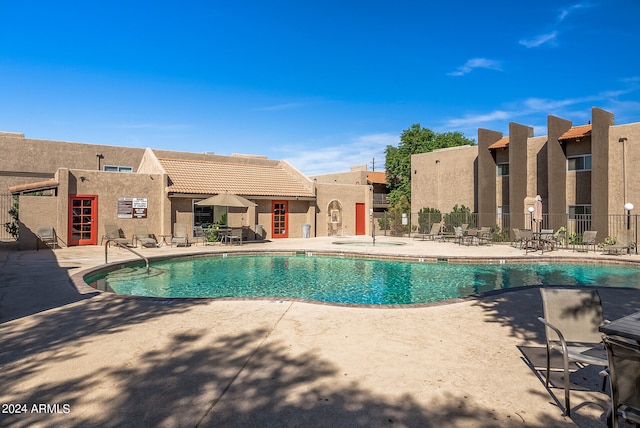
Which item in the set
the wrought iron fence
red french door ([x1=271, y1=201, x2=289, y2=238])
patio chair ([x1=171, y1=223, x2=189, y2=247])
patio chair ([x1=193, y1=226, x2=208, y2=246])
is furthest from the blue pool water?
the wrought iron fence

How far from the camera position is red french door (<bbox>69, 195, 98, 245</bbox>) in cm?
1834

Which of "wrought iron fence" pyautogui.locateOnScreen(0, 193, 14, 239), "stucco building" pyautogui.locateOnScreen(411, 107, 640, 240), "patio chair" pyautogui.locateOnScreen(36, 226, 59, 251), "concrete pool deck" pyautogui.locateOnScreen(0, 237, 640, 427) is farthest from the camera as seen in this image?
"wrought iron fence" pyautogui.locateOnScreen(0, 193, 14, 239)

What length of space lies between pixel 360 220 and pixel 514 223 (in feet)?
34.4

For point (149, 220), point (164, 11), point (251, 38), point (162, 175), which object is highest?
point (251, 38)

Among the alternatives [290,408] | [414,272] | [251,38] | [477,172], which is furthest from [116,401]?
[477,172]

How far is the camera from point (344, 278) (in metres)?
12.0

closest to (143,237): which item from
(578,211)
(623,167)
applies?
(578,211)

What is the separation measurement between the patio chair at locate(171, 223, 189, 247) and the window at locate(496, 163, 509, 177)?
69.9 ft

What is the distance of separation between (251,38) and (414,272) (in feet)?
52.8

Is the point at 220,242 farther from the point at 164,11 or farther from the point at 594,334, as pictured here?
the point at 594,334

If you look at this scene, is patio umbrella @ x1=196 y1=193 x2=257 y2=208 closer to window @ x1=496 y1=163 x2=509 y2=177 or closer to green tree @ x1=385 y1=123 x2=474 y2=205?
window @ x1=496 y1=163 x2=509 y2=177

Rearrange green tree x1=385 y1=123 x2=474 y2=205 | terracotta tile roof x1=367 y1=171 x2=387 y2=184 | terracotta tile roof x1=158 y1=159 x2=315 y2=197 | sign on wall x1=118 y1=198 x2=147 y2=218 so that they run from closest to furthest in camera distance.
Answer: sign on wall x1=118 y1=198 x2=147 y2=218 < terracotta tile roof x1=158 y1=159 x2=315 y2=197 < green tree x1=385 y1=123 x2=474 y2=205 < terracotta tile roof x1=367 y1=171 x2=387 y2=184

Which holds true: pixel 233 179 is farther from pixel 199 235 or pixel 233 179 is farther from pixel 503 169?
pixel 503 169

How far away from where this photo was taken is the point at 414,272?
13.2 meters
